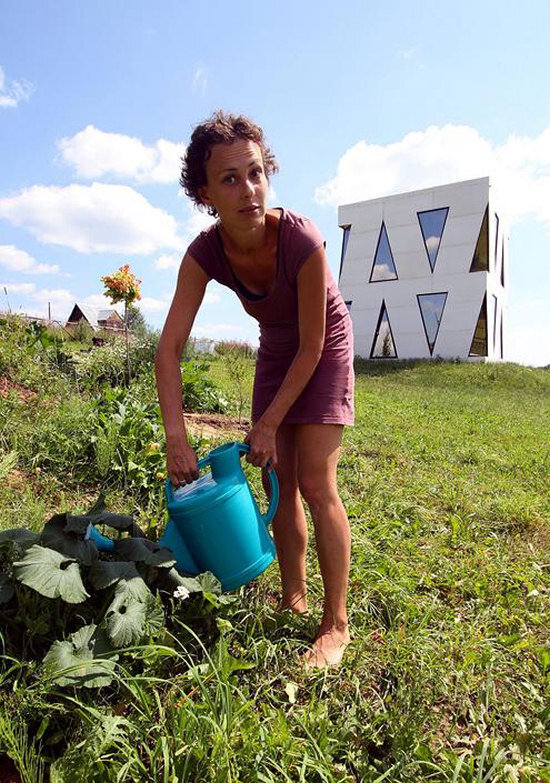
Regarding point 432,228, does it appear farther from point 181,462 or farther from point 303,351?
point 181,462

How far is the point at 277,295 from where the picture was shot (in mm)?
1624

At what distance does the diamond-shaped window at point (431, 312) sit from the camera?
1758 cm

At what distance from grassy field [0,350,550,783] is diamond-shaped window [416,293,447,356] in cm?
1551

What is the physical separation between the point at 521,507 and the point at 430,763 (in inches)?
84.8

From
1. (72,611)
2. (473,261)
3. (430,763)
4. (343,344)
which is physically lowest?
(430,763)

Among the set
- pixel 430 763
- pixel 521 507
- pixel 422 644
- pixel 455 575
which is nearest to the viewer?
pixel 430 763

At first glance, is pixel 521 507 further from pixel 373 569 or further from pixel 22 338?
pixel 22 338

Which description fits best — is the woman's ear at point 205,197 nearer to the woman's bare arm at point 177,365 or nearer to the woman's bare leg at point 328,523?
the woman's bare arm at point 177,365

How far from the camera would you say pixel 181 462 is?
152 cm

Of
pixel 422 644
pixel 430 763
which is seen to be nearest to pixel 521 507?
pixel 422 644

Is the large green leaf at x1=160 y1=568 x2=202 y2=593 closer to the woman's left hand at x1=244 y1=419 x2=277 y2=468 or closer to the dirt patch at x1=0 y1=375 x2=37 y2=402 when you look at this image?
the woman's left hand at x1=244 y1=419 x2=277 y2=468

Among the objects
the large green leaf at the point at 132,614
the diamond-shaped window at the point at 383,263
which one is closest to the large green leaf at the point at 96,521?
the large green leaf at the point at 132,614

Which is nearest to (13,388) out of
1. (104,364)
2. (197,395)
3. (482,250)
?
(197,395)

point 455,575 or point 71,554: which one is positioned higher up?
point 71,554
